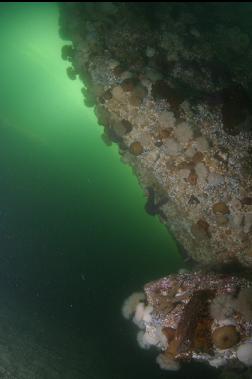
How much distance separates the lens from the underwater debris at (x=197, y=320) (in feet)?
16.2

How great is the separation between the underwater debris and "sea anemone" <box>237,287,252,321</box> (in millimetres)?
15

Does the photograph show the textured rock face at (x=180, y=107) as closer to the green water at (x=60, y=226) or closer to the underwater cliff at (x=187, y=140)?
the underwater cliff at (x=187, y=140)

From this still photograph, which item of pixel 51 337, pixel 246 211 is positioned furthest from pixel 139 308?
pixel 246 211

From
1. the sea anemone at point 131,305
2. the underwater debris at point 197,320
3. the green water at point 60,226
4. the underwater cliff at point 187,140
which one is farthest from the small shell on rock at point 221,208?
the green water at point 60,226

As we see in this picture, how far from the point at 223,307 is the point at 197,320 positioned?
46 centimetres

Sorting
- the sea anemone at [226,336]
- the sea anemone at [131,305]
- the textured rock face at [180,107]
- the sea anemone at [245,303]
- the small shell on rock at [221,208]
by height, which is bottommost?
the sea anemone at [226,336]

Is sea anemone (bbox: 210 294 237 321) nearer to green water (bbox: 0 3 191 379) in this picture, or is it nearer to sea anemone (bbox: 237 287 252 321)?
sea anemone (bbox: 237 287 252 321)

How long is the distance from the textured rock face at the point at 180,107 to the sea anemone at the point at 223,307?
129 centimetres

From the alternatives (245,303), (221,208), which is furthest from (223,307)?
(221,208)

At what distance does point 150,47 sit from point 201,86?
1433 millimetres

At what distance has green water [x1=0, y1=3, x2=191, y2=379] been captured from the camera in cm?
767

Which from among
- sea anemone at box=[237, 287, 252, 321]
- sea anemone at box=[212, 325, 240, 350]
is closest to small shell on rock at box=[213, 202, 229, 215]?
sea anemone at box=[237, 287, 252, 321]

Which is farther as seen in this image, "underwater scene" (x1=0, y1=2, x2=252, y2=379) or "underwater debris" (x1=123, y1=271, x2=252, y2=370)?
"underwater scene" (x1=0, y1=2, x2=252, y2=379)

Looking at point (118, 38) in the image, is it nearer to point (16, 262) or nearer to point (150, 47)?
point (150, 47)
